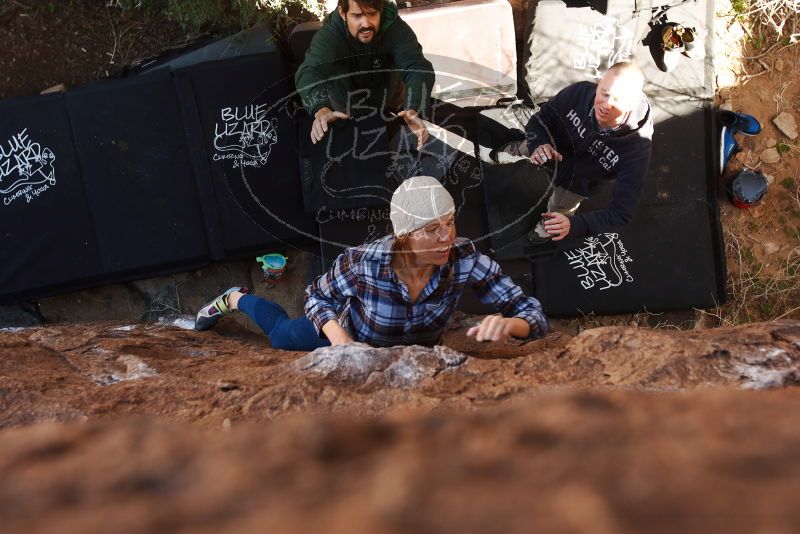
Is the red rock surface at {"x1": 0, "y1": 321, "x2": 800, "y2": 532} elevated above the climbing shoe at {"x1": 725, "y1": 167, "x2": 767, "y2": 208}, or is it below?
above

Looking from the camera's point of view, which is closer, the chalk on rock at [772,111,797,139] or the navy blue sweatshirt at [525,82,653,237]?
the navy blue sweatshirt at [525,82,653,237]

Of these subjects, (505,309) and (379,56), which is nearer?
(505,309)

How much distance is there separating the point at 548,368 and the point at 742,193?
A: 115 inches

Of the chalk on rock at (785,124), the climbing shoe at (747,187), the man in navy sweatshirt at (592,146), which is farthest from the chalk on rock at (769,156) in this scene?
the man in navy sweatshirt at (592,146)

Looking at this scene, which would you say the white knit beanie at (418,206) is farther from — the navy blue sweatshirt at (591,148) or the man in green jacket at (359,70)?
the navy blue sweatshirt at (591,148)

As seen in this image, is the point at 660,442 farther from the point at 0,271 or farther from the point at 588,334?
the point at 0,271

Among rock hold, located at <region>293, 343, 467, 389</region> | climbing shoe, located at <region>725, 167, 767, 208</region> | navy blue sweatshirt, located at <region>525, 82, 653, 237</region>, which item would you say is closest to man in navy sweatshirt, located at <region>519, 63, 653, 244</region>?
navy blue sweatshirt, located at <region>525, 82, 653, 237</region>

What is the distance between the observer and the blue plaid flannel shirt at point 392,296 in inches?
81.4

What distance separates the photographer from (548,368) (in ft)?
4.64

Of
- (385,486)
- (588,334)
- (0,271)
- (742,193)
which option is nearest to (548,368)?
(588,334)

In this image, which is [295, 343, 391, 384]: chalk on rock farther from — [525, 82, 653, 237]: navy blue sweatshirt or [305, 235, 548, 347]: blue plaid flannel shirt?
[525, 82, 653, 237]: navy blue sweatshirt

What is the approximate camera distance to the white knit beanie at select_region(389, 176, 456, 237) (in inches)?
75.4

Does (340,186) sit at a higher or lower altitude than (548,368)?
higher

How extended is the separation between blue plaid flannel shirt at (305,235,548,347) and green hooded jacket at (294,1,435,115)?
3.70 ft
